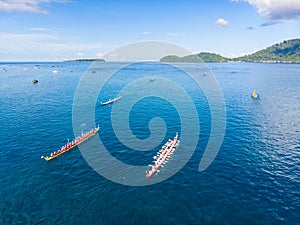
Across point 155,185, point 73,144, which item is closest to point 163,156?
point 155,185

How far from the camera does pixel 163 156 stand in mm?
54406

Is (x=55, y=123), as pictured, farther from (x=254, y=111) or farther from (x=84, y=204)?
(x=254, y=111)

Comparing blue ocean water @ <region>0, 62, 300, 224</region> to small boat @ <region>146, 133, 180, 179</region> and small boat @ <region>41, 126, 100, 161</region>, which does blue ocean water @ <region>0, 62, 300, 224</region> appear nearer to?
small boat @ <region>41, 126, 100, 161</region>

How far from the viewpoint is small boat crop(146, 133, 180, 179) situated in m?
48.9

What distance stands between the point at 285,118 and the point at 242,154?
147 feet

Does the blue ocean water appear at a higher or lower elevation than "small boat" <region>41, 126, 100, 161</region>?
lower

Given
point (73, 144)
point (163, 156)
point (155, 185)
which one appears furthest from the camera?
point (73, 144)

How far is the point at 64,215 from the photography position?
36.5m

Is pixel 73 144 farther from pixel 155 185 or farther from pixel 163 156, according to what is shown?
pixel 155 185

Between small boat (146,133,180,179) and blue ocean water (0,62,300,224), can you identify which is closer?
blue ocean water (0,62,300,224)

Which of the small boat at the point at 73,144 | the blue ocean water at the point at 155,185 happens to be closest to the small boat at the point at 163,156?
the blue ocean water at the point at 155,185

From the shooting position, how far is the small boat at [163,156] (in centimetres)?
4894

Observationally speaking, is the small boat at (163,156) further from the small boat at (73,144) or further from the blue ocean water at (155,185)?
the small boat at (73,144)

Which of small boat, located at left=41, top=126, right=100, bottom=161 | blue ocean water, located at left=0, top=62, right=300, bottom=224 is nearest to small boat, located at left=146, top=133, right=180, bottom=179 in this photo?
blue ocean water, located at left=0, top=62, right=300, bottom=224
